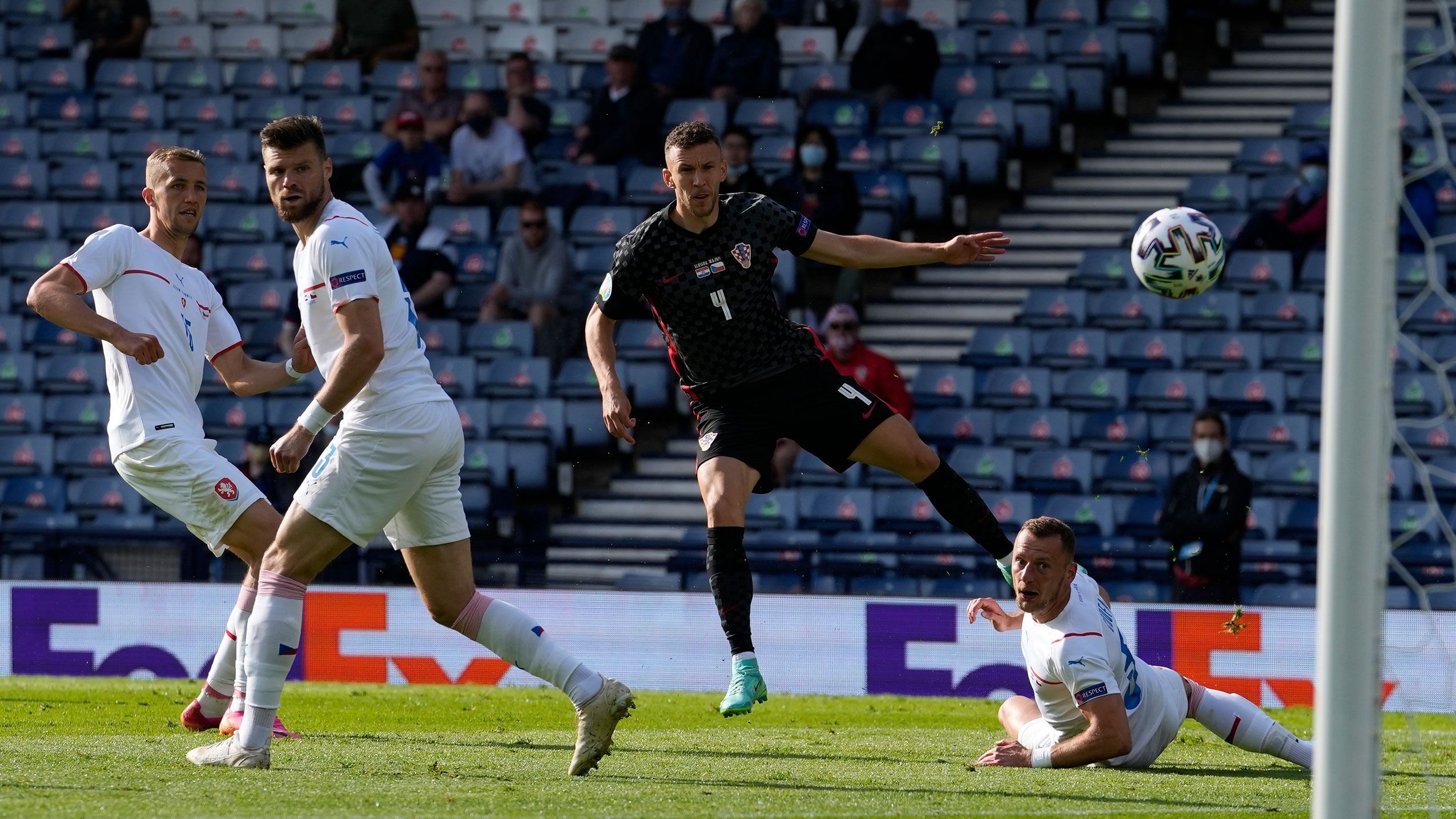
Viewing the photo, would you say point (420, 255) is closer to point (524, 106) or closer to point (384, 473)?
point (524, 106)

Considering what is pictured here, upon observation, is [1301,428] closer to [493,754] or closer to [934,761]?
[934,761]

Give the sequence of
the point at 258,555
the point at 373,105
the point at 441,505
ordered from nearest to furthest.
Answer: the point at 441,505 < the point at 258,555 < the point at 373,105

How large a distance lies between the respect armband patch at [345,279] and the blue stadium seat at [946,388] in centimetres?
859

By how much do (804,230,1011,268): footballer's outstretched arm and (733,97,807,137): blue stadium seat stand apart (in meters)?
8.85

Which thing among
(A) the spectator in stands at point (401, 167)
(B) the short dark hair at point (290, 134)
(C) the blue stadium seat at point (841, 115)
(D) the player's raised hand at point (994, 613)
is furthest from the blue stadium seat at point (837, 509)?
(B) the short dark hair at point (290, 134)

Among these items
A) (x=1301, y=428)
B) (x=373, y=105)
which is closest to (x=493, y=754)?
(x=1301, y=428)

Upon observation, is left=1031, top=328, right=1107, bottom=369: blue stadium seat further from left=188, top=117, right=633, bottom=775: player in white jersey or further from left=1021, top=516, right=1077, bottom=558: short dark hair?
left=188, top=117, right=633, bottom=775: player in white jersey

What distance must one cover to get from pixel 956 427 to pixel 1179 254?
5.90m

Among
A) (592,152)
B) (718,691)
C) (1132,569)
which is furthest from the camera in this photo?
(592,152)

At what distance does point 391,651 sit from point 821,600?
2737 mm

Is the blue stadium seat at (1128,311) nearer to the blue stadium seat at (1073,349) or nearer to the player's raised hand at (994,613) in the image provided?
the blue stadium seat at (1073,349)

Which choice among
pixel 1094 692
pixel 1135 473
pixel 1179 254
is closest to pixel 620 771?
pixel 1094 692

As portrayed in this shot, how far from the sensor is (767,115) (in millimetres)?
15461

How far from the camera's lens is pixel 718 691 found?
10.6m
